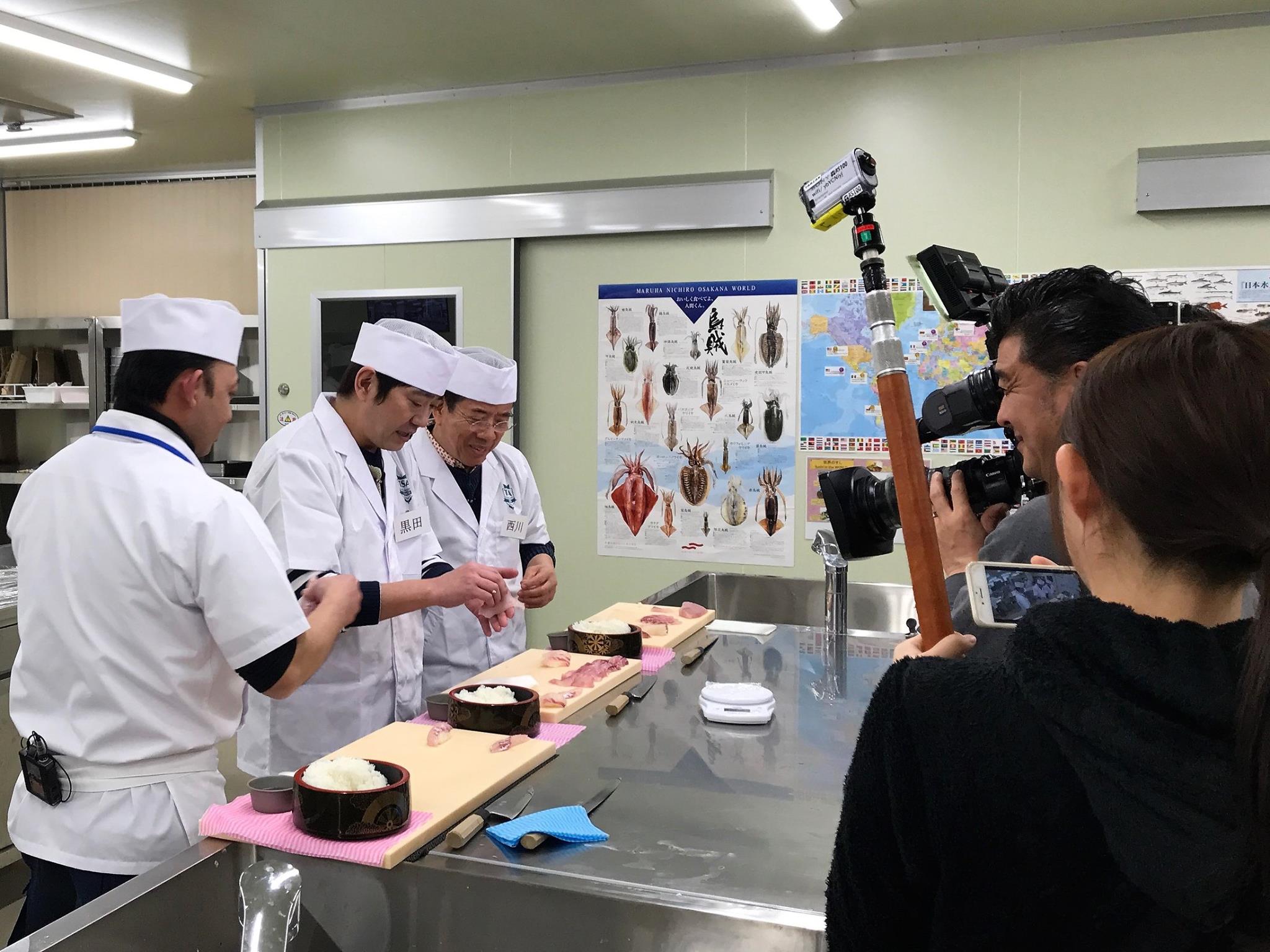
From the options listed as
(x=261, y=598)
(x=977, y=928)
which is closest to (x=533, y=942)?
(x=977, y=928)

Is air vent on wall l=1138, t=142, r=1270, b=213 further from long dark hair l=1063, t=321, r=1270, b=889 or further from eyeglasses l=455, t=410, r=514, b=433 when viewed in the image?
long dark hair l=1063, t=321, r=1270, b=889

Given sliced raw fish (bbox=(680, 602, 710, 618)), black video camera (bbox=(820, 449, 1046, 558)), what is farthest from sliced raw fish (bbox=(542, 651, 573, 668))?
black video camera (bbox=(820, 449, 1046, 558))

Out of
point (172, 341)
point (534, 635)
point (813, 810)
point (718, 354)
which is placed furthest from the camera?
point (534, 635)

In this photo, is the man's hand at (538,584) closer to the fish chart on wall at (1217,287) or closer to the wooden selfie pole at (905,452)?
the wooden selfie pole at (905,452)

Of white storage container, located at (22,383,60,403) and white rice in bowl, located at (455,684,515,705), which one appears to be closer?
white rice in bowl, located at (455,684,515,705)

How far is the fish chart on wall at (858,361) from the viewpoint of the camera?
3738mm

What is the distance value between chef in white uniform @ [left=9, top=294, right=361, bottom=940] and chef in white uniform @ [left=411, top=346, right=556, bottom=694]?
2.93ft

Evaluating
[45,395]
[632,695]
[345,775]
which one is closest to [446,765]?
[345,775]

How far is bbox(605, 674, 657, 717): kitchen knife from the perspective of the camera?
5.82 ft

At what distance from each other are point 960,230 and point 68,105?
4.08 metres

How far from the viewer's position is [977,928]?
2.34 ft

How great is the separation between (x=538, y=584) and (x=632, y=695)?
90 centimetres

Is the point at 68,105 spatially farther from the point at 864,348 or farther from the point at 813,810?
the point at 813,810

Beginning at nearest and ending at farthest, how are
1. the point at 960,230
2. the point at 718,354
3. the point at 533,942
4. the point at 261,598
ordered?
the point at 533,942 < the point at 261,598 < the point at 960,230 < the point at 718,354
